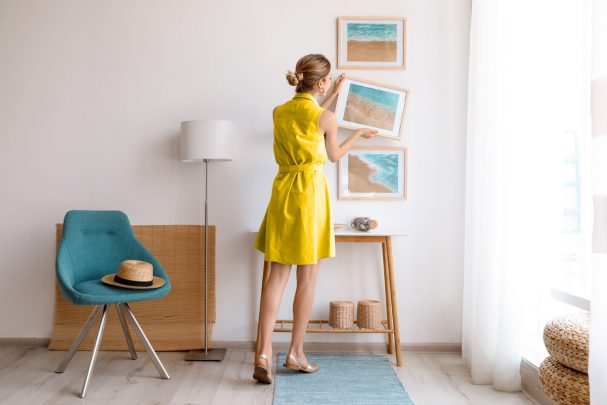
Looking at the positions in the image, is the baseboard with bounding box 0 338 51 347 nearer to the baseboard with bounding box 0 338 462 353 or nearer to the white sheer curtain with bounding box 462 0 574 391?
the baseboard with bounding box 0 338 462 353

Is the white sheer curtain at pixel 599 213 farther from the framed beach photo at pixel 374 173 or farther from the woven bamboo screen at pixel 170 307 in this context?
the woven bamboo screen at pixel 170 307

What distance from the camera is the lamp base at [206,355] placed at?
3396 millimetres

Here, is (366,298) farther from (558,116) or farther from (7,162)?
(7,162)

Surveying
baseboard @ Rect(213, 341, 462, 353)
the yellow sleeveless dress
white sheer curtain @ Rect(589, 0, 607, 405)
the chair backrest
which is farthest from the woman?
white sheer curtain @ Rect(589, 0, 607, 405)

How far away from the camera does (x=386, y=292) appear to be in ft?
11.4

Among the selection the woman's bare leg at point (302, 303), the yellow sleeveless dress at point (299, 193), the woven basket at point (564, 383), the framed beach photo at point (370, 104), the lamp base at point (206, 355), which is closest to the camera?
the woven basket at point (564, 383)

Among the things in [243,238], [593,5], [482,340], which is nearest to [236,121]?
[243,238]

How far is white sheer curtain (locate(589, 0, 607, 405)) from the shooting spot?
1826 mm

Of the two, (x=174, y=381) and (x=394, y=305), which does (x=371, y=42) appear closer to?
(x=394, y=305)

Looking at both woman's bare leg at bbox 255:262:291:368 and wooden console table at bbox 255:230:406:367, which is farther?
wooden console table at bbox 255:230:406:367

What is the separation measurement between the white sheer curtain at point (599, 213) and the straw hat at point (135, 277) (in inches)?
80.8

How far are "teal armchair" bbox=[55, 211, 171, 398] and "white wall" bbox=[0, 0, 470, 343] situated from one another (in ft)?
1.05

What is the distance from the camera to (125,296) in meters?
2.88

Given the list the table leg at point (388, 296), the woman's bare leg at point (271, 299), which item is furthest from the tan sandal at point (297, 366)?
the table leg at point (388, 296)
